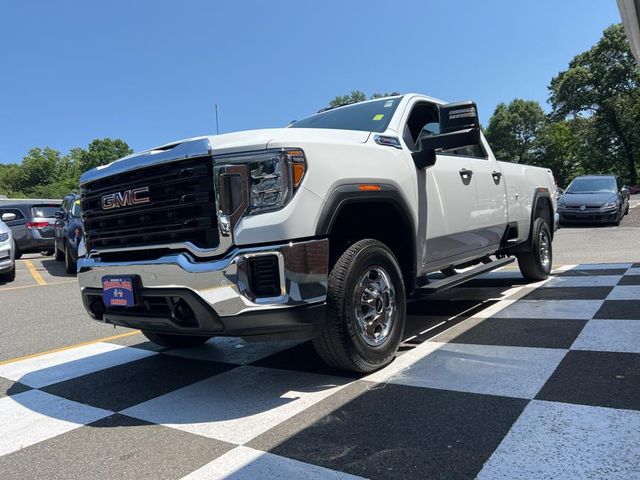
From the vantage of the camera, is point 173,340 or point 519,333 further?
point 173,340

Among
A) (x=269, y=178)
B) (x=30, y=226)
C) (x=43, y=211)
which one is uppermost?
(x=43, y=211)

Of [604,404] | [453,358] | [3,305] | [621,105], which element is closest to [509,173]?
[453,358]

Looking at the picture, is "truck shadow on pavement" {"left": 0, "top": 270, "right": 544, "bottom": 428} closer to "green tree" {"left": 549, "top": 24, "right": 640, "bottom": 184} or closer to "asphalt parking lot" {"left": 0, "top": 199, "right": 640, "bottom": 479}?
"asphalt parking lot" {"left": 0, "top": 199, "right": 640, "bottom": 479}

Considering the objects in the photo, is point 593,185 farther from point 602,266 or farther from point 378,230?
point 378,230

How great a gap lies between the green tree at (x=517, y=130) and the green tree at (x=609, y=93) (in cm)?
834

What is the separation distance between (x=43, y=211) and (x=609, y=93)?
4748 centimetres

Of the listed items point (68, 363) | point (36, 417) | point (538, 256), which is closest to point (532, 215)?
point (538, 256)

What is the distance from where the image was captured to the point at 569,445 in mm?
2234

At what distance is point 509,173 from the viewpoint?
570 cm

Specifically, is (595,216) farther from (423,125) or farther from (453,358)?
(453,358)

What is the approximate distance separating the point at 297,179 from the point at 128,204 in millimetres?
1169

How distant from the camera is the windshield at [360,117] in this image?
4051mm

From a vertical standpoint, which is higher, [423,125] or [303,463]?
[423,125]

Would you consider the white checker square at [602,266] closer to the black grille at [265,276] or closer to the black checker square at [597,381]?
the black checker square at [597,381]
